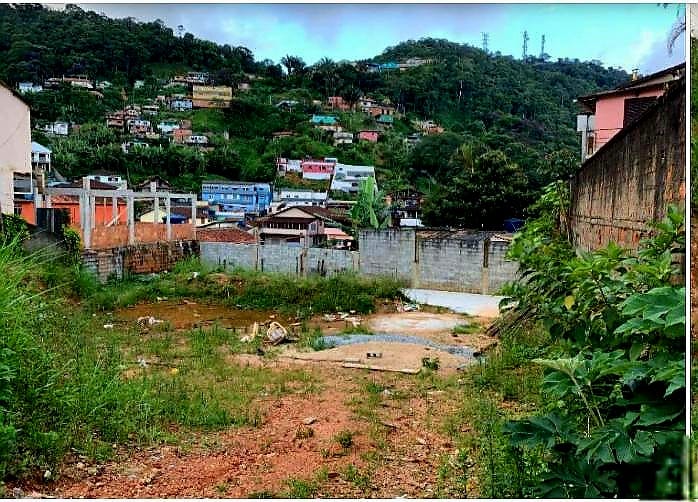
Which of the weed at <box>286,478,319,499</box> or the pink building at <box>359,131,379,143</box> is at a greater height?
the pink building at <box>359,131,379,143</box>

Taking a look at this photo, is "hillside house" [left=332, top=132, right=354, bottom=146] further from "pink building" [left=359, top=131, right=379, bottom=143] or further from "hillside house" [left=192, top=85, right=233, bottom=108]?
"hillside house" [left=192, top=85, right=233, bottom=108]

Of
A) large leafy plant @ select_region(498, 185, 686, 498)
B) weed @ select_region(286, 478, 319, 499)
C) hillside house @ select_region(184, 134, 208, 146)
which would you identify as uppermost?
hillside house @ select_region(184, 134, 208, 146)

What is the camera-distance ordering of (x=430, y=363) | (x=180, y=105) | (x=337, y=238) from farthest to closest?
(x=180, y=105) → (x=337, y=238) → (x=430, y=363)

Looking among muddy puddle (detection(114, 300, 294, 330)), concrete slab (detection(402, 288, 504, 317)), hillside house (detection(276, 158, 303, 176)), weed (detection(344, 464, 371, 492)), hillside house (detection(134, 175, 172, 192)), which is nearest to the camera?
weed (detection(344, 464, 371, 492))

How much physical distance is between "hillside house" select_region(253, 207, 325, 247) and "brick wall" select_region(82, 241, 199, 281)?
2872 mm

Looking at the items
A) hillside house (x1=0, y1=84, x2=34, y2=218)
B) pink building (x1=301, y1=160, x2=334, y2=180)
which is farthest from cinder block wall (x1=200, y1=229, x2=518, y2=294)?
pink building (x1=301, y1=160, x2=334, y2=180)

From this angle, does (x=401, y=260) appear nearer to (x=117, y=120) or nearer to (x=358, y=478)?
(x=358, y=478)

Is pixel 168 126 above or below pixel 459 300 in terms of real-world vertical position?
above

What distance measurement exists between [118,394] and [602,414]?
Result: 211 cm

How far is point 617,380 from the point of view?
145 centimetres

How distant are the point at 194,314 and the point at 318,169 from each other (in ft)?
36.1

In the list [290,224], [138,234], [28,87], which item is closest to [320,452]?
[28,87]

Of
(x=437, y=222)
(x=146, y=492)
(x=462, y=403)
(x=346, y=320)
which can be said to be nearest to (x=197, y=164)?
(x=437, y=222)

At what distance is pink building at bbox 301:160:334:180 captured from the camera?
58.1 ft
